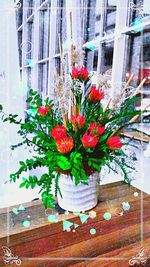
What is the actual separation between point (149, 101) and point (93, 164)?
0.46 m

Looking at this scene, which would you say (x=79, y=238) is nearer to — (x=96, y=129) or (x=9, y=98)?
(x=96, y=129)

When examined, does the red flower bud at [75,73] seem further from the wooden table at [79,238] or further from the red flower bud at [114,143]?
the wooden table at [79,238]

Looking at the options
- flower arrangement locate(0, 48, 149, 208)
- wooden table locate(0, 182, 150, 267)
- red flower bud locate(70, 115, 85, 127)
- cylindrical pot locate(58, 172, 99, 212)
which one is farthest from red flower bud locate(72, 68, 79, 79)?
wooden table locate(0, 182, 150, 267)

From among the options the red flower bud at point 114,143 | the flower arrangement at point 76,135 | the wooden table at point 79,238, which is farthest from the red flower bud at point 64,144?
the wooden table at point 79,238

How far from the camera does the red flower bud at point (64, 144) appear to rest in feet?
2.06

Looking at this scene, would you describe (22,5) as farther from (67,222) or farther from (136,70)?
(67,222)

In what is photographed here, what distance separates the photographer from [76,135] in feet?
2.25

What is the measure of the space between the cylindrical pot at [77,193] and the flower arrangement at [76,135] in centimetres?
3

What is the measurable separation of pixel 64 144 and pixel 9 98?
550mm

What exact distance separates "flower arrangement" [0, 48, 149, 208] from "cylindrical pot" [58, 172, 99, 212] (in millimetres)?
25

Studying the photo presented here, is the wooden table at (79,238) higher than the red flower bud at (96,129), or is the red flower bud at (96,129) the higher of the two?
the red flower bud at (96,129)

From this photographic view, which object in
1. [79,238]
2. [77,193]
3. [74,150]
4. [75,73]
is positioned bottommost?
[79,238]

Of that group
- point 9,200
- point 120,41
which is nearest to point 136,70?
point 120,41

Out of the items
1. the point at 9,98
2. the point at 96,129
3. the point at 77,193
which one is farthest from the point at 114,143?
the point at 9,98
